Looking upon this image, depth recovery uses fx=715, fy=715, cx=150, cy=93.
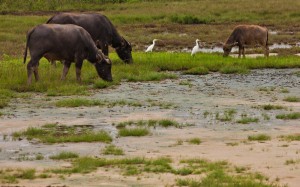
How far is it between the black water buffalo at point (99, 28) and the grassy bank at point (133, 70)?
560 millimetres

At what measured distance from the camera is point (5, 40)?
34.7 m

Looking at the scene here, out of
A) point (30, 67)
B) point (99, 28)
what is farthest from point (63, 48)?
point (99, 28)

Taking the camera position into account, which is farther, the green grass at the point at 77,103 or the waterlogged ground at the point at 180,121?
the green grass at the point at 77,103

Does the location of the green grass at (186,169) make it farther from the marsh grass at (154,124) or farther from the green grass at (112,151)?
the marsh grass at (154,124)

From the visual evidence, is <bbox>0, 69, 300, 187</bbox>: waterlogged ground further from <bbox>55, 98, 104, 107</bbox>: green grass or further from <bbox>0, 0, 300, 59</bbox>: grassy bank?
<bbox>0, 0, 300, 59</bbox>: grassy bank

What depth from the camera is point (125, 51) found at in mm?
23141

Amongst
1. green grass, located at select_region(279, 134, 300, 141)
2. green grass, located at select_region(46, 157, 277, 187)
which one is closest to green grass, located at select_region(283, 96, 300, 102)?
green grass, located at select_region(279, 134, 300, 141)

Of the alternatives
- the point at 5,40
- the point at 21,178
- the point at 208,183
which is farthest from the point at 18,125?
the point at 5,40

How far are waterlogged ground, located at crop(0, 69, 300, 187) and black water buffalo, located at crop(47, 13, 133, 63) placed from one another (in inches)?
125

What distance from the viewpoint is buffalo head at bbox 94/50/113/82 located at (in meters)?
19.4

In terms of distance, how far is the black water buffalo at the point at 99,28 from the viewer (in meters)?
21.3

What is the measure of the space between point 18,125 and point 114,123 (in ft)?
6.02

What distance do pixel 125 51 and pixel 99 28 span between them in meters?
1.37

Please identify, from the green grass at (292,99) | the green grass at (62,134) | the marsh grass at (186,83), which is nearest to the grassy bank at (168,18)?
the marsh grass at (186,83)
